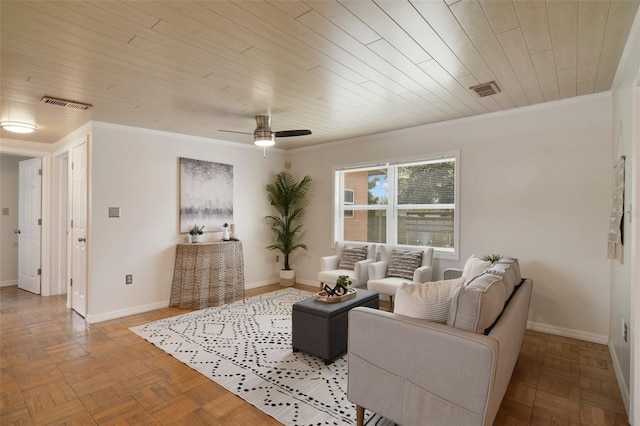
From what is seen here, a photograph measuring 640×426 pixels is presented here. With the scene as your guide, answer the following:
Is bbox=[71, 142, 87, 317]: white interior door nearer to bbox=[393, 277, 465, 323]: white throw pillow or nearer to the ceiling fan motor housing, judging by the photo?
the ceiling fan motor housing

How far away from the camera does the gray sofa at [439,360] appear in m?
1.53

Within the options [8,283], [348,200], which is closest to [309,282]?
[348,200]

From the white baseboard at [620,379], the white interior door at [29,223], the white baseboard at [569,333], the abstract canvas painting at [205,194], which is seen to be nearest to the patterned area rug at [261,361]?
the abstract canvas painting at [205,194]

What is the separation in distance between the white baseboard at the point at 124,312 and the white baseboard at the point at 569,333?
182 inches

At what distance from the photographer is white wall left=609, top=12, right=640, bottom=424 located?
201cm

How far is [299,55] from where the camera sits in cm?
235

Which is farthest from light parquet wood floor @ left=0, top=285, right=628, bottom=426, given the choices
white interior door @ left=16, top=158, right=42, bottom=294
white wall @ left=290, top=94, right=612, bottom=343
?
white interior door @ left=16, top=158, right=42, bottom=294

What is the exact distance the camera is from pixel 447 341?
1.62 meters

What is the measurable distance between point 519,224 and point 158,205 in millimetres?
4563

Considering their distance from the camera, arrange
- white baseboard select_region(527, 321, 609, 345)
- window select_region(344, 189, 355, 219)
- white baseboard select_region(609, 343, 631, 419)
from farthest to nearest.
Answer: window select_region(344, 189, 355, 219)
white baseboard select_region(527, 321, 609, 345)
white baseboard select_region(609, 343, 631, 419)

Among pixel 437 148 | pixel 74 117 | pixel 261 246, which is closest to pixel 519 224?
pixel 437 148

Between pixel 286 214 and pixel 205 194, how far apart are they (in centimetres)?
148

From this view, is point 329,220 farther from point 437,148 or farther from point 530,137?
point 530,137

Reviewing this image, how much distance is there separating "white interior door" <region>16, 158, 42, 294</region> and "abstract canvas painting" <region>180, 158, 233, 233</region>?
2.50 meters
